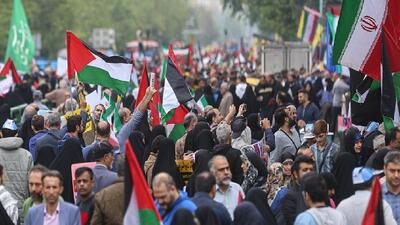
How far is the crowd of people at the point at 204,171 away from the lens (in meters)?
12.3

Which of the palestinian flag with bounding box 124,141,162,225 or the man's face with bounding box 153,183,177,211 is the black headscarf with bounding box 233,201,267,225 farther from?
the palestinian flag with bounding box 124,141,162,225

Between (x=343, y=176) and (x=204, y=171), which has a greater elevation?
(x=204, y=171)

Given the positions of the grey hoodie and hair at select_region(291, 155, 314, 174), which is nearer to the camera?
hair at select_region(291, 155, 314, 174)

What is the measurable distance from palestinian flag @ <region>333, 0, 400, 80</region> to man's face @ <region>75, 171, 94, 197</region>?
508 centimetres

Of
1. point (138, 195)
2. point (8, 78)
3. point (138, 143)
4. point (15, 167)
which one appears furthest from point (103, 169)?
point (8, 78)

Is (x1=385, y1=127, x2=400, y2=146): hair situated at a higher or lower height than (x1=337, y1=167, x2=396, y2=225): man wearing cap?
lower

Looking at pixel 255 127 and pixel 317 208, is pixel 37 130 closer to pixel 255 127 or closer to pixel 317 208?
pixel 255 127

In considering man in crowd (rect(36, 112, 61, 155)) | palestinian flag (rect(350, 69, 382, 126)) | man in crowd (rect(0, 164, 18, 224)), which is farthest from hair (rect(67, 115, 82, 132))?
man in crowd (rect(0, 164, 18, 224))

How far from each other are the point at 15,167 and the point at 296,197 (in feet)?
11.7

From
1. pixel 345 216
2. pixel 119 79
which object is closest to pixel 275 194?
pixel 345 216

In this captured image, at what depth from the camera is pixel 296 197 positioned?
13711 millimetres

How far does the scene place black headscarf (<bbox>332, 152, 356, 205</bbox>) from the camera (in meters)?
14.8

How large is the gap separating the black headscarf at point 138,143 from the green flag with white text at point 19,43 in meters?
24.0

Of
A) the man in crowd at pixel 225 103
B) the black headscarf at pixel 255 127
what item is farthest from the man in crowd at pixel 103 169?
the man in crowd at pixel 225 103
